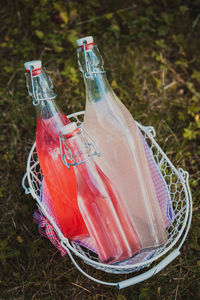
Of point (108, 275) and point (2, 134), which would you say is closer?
point (108, 275)

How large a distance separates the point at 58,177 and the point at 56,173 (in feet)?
0.04

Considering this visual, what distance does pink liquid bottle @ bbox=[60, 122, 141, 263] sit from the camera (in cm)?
74

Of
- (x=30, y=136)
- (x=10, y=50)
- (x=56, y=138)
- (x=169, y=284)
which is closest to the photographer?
(x=56, y=138)

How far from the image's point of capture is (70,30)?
4.36 feet

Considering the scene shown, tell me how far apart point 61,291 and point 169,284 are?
12.5 inches

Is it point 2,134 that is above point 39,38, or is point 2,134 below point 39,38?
below

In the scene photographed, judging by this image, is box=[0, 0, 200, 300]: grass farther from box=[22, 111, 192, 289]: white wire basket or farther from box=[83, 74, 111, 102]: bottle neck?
box=[83, 74, 111, 102]: bottle neck

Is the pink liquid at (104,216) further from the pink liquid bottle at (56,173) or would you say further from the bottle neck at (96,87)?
the bottle neck at (96,87)

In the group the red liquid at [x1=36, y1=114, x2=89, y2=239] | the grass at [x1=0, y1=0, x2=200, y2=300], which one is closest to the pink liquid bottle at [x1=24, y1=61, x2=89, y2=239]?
the red liquid at [x1=36, y1=114, x2=89, y2=239]

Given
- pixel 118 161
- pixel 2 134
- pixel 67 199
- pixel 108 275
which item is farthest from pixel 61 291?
pixel 2 134

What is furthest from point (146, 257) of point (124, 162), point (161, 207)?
point (124, 162)

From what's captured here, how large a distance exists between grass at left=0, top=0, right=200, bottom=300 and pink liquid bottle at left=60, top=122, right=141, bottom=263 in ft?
0.67

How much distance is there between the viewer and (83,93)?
119 centimetres

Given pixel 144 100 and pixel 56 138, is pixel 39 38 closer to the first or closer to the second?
pixel 144 100
